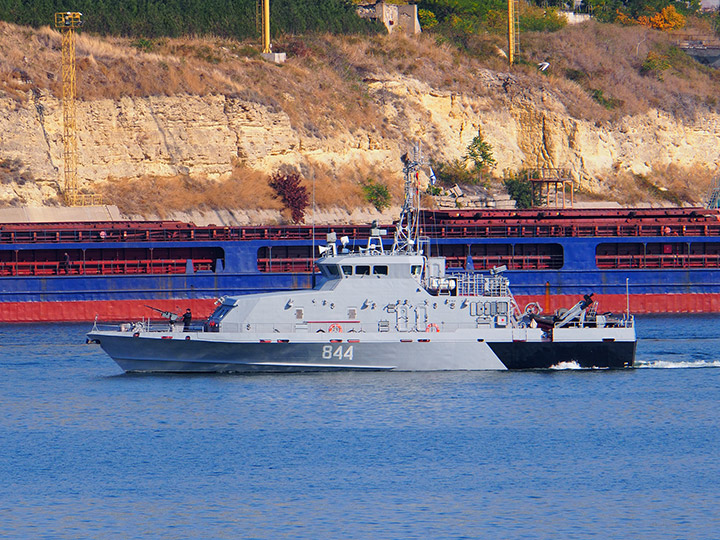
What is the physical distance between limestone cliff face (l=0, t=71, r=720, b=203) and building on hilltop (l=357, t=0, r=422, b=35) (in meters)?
12.3

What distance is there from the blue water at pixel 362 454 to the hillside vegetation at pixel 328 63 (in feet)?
191

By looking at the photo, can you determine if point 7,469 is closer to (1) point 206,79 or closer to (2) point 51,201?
(2) point 51,201

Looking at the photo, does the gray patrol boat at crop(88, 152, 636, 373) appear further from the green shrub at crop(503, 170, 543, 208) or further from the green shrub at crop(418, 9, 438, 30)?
the green shrub at crop(418, 9, 438, 30)

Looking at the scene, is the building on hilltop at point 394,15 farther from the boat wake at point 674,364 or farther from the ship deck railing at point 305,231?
the boat wake at point 674,364

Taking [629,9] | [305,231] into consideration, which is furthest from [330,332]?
[629,9]

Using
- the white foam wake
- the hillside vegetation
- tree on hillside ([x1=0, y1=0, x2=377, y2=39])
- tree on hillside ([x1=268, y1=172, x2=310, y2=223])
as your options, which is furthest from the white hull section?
tree on hillside ([x1=0, y1=0, x2=377, y2=39])

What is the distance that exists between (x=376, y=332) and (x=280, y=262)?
103 ft

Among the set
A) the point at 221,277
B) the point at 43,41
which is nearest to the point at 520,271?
the point at 221,277

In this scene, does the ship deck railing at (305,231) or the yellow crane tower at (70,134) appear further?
the yellow crane tower at (70,134)

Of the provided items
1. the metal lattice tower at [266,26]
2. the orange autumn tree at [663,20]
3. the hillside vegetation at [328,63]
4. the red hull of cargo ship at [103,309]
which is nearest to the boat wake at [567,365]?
the red hull of cargo ship at [103,309]

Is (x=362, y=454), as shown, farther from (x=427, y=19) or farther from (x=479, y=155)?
(x=427, y=19)

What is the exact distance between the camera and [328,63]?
407 feet

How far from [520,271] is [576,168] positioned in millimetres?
50383

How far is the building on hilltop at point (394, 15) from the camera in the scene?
13525cm
